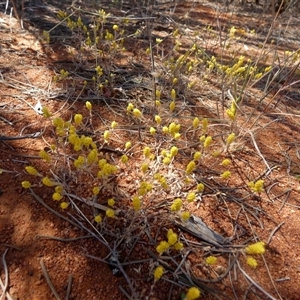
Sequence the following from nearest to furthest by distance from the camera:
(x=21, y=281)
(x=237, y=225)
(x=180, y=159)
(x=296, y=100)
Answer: (x=21, y=281)
(x=237, y=225)
(x=180, y=159)
(x=296, y=100)

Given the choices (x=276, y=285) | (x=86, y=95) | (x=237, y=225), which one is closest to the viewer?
(x=276, y=285)

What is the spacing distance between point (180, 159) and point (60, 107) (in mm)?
1014

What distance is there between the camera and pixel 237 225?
158 centimetres

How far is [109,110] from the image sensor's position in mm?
2277

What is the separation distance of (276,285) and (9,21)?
3.86m

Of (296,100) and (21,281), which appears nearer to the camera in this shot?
(21,281)

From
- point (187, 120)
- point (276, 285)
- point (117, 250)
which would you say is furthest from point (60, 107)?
point (276, 285)

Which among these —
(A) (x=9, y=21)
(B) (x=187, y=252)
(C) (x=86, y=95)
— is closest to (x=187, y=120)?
(C) (x=86, y=95)

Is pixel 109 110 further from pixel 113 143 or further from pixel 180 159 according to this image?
pixel 180 159

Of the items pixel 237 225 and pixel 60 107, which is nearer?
pixel 237 225

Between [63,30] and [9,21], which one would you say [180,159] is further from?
[9,21]

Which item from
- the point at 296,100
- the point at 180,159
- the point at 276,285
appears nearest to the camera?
the point at 276,285

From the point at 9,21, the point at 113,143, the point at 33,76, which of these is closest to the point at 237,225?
the point at 113,143

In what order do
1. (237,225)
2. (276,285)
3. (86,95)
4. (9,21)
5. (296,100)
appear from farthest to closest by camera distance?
(9,21)
(296,100)
(86,95)
(237,225)
(276,285)
